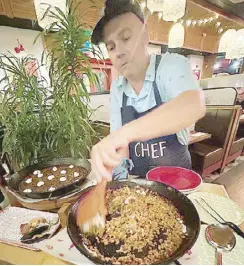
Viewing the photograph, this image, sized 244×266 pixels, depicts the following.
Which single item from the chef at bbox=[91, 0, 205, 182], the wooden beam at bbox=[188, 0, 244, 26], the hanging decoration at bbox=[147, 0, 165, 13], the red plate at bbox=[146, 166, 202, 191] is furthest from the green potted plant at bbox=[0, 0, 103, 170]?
the wooden beam at bbox=[188, 0, 244, 26]

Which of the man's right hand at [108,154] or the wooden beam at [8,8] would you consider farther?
the wooden beam at [8,8]

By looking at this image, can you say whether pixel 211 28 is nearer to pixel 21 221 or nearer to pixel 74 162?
pixel 74 162

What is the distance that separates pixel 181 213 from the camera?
646 mm

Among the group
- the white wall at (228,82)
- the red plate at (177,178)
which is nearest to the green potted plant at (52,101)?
the red plate at (177,178)

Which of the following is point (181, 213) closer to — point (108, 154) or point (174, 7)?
point (108, 154)

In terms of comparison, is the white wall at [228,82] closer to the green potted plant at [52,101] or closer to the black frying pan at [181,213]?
the green potted plant at [52,101]

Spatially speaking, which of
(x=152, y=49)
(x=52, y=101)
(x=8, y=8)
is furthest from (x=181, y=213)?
(x=8, y=8)

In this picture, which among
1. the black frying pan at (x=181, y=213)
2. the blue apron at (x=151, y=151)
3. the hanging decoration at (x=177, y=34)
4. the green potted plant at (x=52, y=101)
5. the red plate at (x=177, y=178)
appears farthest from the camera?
the hanging decoration at (x=177, y=34)

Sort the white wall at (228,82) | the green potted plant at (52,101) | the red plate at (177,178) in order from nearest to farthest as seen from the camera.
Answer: the red plate at (177,178) → the green potted plant at (52,101) → the white wall at (228,82)

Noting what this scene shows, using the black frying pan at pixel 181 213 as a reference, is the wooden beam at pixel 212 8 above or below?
above

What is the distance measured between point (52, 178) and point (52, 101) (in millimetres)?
731

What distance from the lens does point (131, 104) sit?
47.1 inches

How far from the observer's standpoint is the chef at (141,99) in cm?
61

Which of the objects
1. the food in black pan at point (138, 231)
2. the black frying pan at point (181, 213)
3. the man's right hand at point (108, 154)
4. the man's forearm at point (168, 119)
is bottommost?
the food in black pan at point (138, 231)
